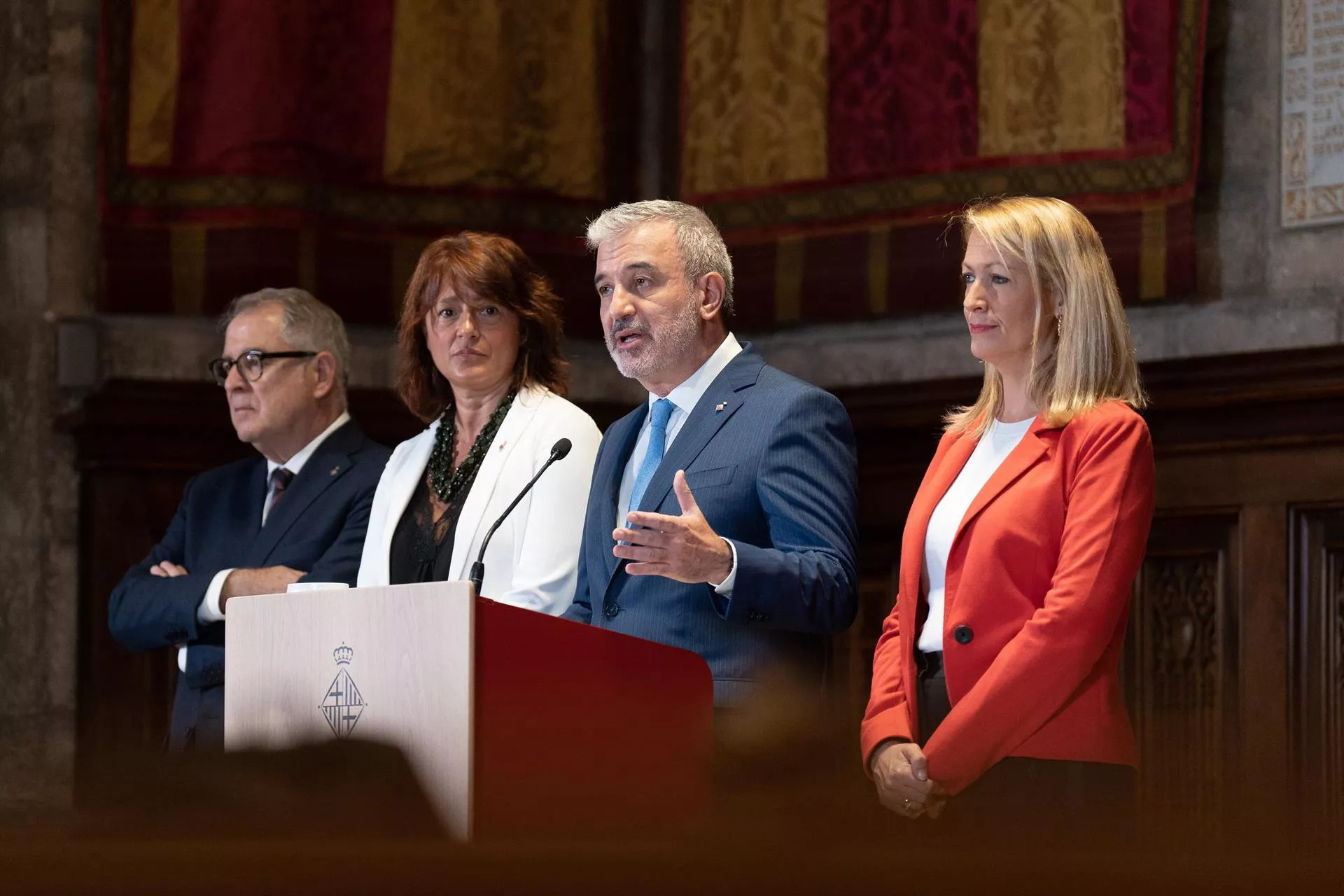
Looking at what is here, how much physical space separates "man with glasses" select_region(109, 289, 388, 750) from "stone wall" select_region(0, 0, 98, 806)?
1.08 metres

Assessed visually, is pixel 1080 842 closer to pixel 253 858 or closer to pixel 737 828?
pixel 737 828

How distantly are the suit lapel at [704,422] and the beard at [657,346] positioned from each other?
0.09m

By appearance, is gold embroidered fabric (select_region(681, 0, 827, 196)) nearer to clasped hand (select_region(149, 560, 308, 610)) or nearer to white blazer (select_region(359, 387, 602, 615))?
white blazer (select_region(359, 387, 602, 615))

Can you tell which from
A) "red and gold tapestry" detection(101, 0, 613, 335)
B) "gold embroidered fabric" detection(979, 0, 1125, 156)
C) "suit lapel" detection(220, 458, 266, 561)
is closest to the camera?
"suit lapel" detection(220, 458, 266, 561)

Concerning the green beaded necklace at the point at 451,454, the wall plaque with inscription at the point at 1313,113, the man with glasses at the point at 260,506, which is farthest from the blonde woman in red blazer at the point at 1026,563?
Result: the wall plaque with inscription at the point at 1313,113

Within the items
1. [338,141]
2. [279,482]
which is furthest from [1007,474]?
[338,141]

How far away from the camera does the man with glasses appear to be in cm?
420

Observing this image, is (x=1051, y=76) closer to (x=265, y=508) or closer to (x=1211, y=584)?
(x=1211, y=584)

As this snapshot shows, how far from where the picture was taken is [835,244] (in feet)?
18.6

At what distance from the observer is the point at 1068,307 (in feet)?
10.0

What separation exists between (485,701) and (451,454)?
1647 mm

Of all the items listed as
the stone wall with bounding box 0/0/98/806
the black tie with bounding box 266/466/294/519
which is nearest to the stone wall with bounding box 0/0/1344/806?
the stone wall with bounding box 0/0/98/806

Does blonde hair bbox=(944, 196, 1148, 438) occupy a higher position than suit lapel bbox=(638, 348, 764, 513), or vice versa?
blonde hair bbox=(944, 196, 1148, 438)

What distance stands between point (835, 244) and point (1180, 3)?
1.23 meters
